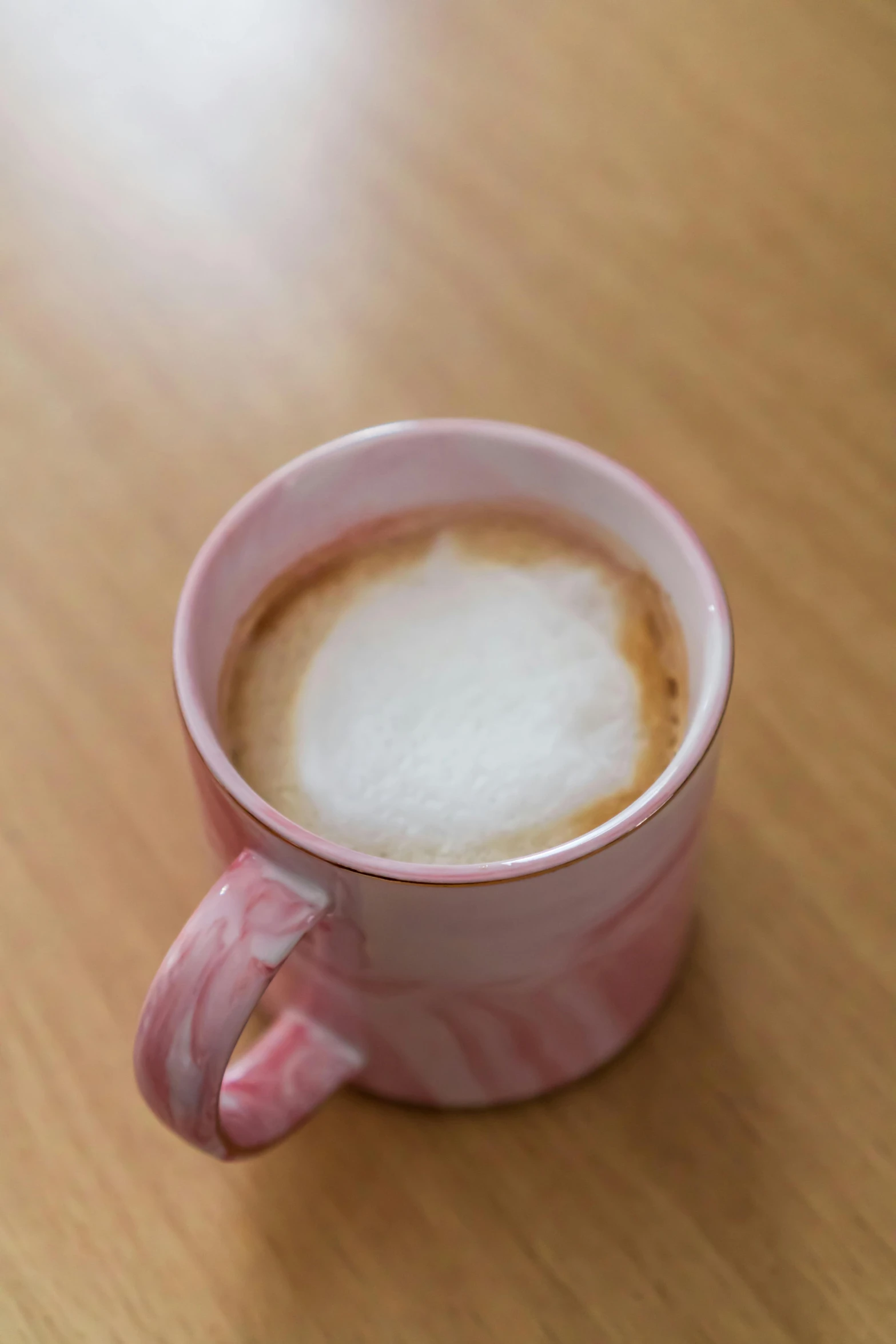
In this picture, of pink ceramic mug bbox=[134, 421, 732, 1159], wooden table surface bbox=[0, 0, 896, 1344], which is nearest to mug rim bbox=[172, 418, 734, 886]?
pink ceramic mug bbox=[134, 421, 732, 1159]

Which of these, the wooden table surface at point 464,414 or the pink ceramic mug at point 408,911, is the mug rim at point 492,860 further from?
the wooden table surface at point 464,414

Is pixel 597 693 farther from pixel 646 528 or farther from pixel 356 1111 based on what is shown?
pixel 356 1111

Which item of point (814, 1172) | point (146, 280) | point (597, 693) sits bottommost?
point (814, 1172)

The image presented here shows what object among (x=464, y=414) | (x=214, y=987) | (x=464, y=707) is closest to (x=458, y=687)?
(x=464, y=707)

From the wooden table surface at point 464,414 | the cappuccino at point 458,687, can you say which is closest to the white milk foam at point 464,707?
the cappuccino at point 458,687

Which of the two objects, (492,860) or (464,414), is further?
(464,414)

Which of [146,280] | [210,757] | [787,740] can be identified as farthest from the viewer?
[146,280]

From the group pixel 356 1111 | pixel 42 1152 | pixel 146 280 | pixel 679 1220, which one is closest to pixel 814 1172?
pixel 679 1220

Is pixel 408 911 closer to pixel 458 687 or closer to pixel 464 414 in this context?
pixel 458 687

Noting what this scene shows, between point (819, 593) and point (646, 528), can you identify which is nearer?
point (646, 528)
